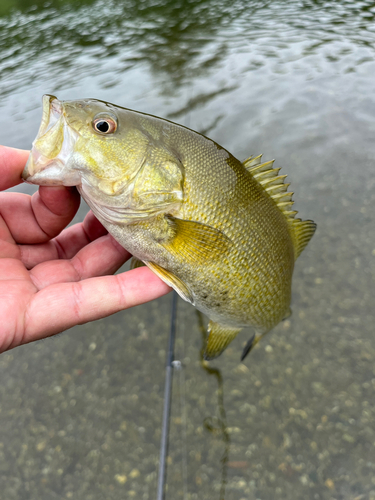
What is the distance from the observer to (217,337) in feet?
7.29

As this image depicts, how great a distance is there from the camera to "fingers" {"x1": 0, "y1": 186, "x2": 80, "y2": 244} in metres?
2.10

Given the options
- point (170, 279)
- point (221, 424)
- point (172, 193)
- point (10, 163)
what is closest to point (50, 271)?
point (10, 163)

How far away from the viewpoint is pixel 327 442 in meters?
2.62

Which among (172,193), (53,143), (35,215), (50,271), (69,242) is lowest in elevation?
(69,242)

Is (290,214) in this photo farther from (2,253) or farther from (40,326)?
(2,253)

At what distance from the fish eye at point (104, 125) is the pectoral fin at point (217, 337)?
1294 mm

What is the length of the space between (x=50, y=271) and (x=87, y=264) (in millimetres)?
229

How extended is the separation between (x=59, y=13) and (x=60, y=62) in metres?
6.11

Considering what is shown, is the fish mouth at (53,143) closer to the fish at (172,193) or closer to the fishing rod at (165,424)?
the fish at (172,193)

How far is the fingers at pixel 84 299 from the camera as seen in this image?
1.67 m

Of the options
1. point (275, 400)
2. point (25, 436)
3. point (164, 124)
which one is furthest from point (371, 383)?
point (25, 436)

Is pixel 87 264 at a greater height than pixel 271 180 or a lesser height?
lesser

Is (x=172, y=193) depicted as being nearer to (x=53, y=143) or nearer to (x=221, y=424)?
(x=53, y=143)

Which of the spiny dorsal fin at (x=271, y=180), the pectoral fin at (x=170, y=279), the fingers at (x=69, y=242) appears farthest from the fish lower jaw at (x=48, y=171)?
the spiny dorsal fin at (x=271, y=180)
